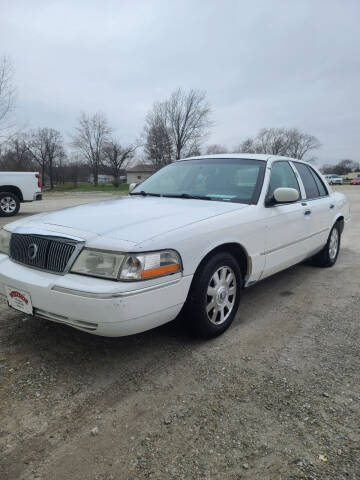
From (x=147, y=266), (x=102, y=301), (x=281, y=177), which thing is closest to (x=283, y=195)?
(x=281, y=177)

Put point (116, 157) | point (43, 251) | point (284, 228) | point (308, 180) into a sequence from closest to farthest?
1. point (43, 251)
2. point (284, 228)
3. point (308, 180)
4. point (116, 157)

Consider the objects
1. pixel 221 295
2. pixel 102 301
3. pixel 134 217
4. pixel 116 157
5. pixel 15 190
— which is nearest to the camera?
pixel 102 301

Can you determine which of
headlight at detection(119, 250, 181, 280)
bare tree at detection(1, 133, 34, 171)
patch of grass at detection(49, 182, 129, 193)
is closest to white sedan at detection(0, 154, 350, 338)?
headlight at detection(119, 250, 181, 280)

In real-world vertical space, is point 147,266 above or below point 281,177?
below

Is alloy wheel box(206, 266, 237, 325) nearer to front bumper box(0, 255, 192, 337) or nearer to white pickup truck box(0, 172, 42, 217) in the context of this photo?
front bumper box(0, 255, 192, 337)

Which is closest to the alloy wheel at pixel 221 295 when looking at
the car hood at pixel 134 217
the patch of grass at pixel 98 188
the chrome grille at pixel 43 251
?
the car hood at pixel 134 217

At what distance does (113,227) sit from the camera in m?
2.51

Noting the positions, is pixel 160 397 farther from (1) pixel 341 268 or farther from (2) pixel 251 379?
(1) pixel 341 268

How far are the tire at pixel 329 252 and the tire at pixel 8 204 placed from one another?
931 cm

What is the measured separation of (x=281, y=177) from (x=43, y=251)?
2674 millimetres

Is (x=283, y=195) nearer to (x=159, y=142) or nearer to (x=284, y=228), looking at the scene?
(x=284, y=228)

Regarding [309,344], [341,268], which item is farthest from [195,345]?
[341,268]

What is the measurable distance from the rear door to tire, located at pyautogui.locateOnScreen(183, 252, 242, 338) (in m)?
1.66

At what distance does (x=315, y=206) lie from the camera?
172 inches
